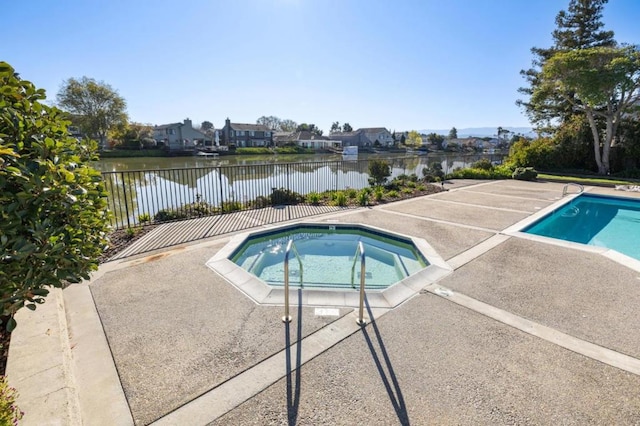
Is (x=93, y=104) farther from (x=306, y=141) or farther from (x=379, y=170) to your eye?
(x=379, y=170)

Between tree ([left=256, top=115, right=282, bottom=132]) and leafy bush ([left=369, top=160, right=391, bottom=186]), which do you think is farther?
tree ([left=256, top=115, right=282, bottom=132])

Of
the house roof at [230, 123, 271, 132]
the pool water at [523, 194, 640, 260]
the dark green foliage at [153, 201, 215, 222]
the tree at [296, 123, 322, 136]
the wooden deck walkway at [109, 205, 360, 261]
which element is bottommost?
the pool water at [523, 194, 640, 260]

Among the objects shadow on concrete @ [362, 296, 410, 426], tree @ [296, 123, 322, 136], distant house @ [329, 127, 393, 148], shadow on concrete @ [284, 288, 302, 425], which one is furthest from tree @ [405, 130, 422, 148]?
shadow on concrete @ [284, 288, 302, 425]

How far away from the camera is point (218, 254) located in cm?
511

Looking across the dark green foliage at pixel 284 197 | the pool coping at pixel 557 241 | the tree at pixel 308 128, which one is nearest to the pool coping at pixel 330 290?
the pool coping at pixel 557 241

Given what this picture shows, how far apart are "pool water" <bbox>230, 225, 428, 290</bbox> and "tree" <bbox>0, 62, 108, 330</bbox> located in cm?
289

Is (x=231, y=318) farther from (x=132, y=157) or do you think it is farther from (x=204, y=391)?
(x=132, y=157)

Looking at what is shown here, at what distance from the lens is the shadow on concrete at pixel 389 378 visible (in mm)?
2176

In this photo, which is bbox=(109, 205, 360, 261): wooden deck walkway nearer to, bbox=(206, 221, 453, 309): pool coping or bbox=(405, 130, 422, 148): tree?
bbox=(206, 221, 453, 309): pool coping

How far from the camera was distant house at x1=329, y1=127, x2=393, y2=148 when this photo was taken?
64675 mm

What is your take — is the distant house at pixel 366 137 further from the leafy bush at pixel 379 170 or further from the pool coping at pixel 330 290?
the pool coping at pixel 330 290

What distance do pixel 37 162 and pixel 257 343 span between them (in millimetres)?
2242

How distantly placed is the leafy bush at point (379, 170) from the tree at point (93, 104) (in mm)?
40665

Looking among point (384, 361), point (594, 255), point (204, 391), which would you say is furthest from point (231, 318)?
point (594, 255)
